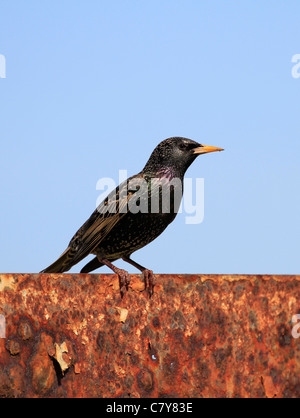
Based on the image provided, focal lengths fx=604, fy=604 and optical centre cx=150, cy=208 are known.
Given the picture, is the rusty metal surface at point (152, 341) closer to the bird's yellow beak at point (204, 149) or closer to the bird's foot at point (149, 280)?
the bird's foot at point (149, 280)

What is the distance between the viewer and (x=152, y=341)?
235 centimetres

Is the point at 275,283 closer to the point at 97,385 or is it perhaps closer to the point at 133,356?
the point at 133,356

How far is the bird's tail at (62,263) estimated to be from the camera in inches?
163

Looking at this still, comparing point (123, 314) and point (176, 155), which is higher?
point (176, 155)

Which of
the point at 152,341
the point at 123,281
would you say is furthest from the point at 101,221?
the point at 152,341

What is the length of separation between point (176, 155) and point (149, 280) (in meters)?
2.39

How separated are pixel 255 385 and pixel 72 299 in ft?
2.58

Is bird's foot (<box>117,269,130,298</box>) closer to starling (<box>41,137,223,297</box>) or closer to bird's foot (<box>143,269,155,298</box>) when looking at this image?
bird's foot (<box>143,269,155,298</box>)

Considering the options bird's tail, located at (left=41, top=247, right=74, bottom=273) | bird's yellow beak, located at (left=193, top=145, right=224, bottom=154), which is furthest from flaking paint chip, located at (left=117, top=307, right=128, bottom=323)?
bird's yellow beak, located at (left=193, top=145, right=224, bottom=154)

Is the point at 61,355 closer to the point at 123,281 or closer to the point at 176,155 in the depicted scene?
the point at 123,281

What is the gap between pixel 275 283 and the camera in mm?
2393

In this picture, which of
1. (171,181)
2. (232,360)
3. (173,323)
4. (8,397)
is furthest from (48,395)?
(171,181)

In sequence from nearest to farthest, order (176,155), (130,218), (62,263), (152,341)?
(152,341) < (62,263) < (130,218) < (176,155)

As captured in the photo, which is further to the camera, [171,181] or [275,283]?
[171,181]
